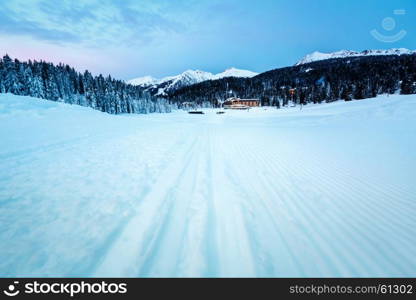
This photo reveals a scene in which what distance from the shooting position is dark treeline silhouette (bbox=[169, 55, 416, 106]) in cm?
7825

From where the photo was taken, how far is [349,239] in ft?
10.5

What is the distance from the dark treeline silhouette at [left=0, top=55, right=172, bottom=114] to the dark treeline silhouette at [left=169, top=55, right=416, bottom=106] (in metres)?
63.1

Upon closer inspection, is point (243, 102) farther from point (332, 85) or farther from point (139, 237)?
point (139, 237)

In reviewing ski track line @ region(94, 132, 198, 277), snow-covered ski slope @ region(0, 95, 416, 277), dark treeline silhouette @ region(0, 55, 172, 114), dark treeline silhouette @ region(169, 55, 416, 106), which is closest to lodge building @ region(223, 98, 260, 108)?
dark treeline silhouette @ region(169, 55, 416, 106)

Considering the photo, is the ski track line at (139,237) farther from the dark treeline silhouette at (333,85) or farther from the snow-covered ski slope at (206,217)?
the dark treeline silhouette at (333,85)

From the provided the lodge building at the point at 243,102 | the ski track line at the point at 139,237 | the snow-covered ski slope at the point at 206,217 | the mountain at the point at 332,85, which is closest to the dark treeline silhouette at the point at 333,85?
the mountain at the point at 332,85

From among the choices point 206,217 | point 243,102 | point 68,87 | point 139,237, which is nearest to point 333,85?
point 243,102

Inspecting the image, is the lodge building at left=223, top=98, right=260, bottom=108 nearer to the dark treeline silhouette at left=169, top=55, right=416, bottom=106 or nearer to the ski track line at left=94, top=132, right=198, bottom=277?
the dark treeline silhouette at left=169, top=55, right=416, bottom=106

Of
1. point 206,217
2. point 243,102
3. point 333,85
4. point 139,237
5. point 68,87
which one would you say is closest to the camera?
point 139,237

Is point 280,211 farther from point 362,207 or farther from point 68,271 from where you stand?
point 68,271

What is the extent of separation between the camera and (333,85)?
331 ft

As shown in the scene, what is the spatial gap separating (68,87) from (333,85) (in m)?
130

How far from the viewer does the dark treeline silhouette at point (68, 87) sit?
56.8m

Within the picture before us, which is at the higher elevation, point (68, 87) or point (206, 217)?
point (68, 87)
